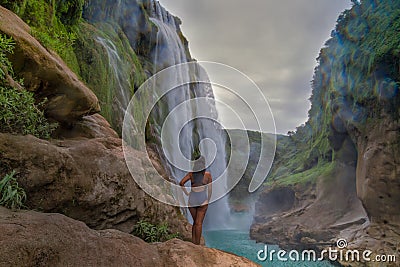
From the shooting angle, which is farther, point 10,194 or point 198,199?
point 198,199

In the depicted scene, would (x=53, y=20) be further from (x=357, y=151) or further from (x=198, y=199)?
(x=357, y=151)

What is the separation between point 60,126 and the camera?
599 cm

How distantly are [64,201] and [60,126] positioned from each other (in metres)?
2.31

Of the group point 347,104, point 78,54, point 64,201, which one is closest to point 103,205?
point 64,201

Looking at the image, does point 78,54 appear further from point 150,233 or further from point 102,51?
point 150,233

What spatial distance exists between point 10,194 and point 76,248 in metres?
1.06

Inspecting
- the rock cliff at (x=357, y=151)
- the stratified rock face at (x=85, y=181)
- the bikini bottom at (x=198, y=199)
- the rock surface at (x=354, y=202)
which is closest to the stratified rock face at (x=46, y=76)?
the stratified rock face at (x=85, y=181)

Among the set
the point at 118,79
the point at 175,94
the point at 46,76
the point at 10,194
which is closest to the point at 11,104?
the point at 46,76

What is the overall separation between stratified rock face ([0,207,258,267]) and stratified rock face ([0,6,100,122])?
2.90 meters

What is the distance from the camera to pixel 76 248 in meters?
2.89

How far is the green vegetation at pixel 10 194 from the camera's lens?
317 cm

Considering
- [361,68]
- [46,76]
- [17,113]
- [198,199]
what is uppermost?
[361,68]

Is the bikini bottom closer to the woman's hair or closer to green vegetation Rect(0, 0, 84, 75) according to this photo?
the woman's hair

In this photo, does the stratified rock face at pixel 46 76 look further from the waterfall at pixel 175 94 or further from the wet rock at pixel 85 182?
the waterfall at pixel 175 94
